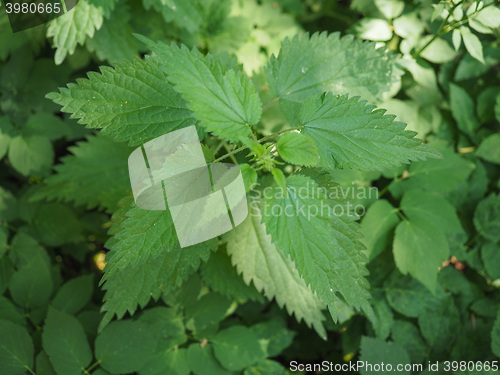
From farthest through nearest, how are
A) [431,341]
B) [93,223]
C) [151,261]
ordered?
[93,223]
[431,341]
[151,261]

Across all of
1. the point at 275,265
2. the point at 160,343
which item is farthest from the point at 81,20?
the point at 160,343

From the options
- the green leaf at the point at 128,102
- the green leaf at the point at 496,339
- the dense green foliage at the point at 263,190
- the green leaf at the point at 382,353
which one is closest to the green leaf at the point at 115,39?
the dense green foliage at the point at 263,190

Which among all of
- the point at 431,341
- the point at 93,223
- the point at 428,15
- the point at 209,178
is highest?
the point at 428,15

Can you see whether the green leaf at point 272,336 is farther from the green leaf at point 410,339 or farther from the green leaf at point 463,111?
the green leaf at point 463,111

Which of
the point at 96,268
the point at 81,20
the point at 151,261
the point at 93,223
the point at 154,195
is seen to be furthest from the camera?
the point at 96,268

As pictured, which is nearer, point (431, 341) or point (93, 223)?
point (431, 341)

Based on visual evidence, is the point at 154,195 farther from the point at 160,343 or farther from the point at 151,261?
the point at 160,343
